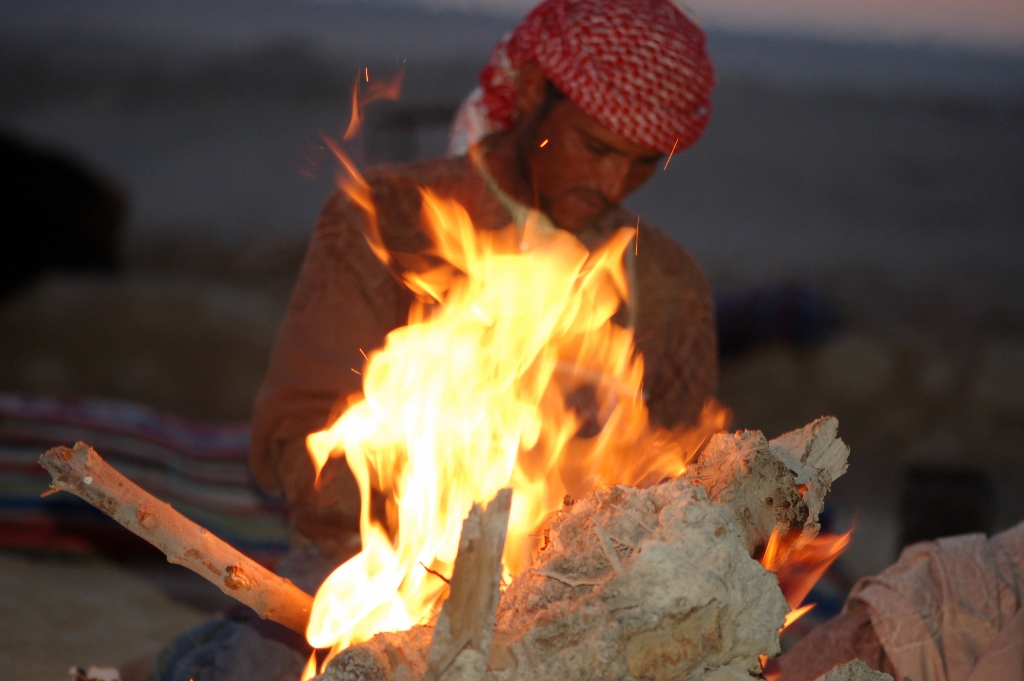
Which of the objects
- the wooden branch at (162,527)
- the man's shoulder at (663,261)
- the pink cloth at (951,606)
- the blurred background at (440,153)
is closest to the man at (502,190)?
the man's shoulder at (663,261)

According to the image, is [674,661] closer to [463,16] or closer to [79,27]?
[463,16]

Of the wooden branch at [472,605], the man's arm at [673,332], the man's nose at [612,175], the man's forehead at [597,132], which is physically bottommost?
the man's arm at [673,332]

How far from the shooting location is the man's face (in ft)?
8.14

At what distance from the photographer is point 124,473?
15.3 ft

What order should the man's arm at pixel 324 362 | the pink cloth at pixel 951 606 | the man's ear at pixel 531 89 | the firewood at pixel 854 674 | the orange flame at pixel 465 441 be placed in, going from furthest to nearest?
1. the man's ear at pixel 531 89
2. the man's arm at pixel 324 362
3. the pink cloth at pixel 951 606
4. the orange flame at pixel 465 441
5. the firewood at pixel 854 674

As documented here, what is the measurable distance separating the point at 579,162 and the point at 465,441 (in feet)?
3.50

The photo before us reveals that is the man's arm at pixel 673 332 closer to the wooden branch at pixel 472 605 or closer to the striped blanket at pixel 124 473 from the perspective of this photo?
the wooden branch at pixel 472 605

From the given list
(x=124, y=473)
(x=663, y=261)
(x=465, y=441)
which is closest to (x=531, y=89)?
(x=663, y=261)

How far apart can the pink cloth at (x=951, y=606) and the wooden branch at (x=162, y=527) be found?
4.88 feet

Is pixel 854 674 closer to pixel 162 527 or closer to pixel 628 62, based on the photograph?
pixel 162 527

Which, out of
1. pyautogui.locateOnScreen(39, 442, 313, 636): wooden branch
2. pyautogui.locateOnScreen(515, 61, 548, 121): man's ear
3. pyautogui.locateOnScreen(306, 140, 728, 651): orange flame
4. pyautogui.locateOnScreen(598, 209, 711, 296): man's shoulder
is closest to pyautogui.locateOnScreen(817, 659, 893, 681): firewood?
pyautogui.locateOnScreen(306, 140, 728, 651): orange flame

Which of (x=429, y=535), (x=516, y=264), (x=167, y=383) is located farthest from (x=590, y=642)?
(x=167, y=383)

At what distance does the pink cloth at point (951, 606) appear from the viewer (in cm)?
204

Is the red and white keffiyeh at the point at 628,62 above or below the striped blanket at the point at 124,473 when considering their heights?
above
